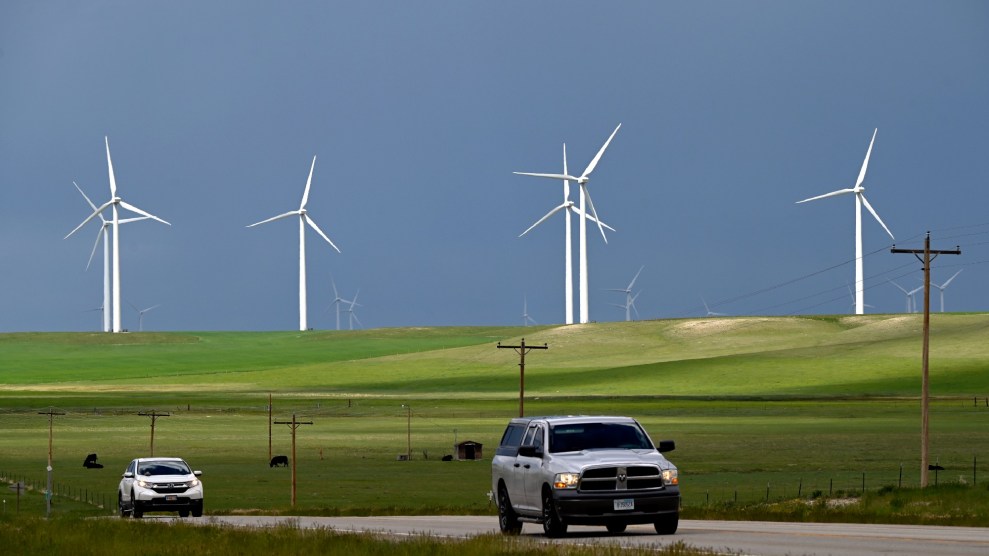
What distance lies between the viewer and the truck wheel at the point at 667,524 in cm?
3111

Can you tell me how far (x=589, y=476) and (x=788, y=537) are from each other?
3.85 metres

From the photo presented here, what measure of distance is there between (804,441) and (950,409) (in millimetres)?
32098

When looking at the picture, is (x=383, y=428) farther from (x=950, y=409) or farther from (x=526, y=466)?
(x=526, y=466)

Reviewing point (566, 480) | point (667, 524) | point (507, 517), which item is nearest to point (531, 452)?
point (566, 480)

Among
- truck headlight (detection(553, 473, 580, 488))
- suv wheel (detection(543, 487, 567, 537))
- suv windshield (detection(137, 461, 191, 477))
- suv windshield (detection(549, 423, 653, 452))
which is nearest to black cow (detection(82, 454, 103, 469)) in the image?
suv windshield (detection(137, 461, 191, 477))

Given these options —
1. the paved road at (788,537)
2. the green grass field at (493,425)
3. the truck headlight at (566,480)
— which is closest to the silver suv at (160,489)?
the green grass field at (493,425)

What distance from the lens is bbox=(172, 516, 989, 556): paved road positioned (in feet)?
89.4

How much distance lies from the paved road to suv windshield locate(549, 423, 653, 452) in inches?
65.6

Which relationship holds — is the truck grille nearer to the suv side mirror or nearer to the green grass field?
the suv side mirror

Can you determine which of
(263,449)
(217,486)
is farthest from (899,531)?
(263,449)

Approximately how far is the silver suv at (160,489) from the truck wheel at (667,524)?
2077 centimetres

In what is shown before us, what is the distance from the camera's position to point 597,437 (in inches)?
1261

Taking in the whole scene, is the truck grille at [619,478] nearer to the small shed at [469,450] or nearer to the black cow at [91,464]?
the black cow at [91,464]

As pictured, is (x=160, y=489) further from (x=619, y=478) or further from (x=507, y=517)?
(x=619, y=478)
